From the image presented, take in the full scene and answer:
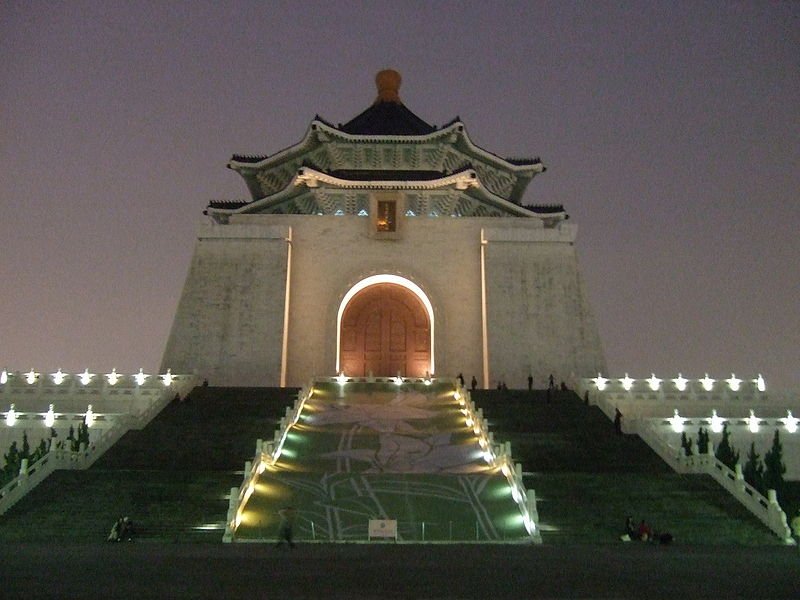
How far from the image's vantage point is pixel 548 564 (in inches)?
333

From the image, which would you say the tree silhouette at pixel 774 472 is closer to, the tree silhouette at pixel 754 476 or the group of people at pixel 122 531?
the tree silhouette at pixel 754 476

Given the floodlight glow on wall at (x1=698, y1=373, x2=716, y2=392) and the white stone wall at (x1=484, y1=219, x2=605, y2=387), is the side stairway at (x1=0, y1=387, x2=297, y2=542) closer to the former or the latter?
the white stone wall at (x1=484, y1=219, x2=605, y2=387)

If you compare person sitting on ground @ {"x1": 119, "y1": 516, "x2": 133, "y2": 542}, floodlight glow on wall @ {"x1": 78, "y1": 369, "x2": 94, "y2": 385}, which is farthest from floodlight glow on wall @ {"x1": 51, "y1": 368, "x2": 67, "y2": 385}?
person sitting on ground @ {"x1": 119, "y1": 516, "x2": 133, "y2": 542}

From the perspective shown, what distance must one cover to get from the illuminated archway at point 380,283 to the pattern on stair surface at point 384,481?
6.75 meters

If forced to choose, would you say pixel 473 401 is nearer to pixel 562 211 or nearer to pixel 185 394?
pixel 185 394

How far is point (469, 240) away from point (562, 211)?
449 centimetres

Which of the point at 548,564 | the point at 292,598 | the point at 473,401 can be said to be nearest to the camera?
the point at 292,598

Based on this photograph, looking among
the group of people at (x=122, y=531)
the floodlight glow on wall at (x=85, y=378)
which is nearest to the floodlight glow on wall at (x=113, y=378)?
the floodlight glow on wall at (x=85, y=378)

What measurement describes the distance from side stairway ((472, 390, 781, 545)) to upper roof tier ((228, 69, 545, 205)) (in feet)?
40.0

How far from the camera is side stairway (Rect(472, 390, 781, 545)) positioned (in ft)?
38.7

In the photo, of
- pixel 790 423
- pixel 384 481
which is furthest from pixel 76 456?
pixel 790 423

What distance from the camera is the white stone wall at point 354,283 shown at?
2483cm

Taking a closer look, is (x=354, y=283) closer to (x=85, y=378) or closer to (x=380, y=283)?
(x=380, y=283)

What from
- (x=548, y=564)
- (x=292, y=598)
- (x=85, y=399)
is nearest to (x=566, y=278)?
(x=85, y=399)
